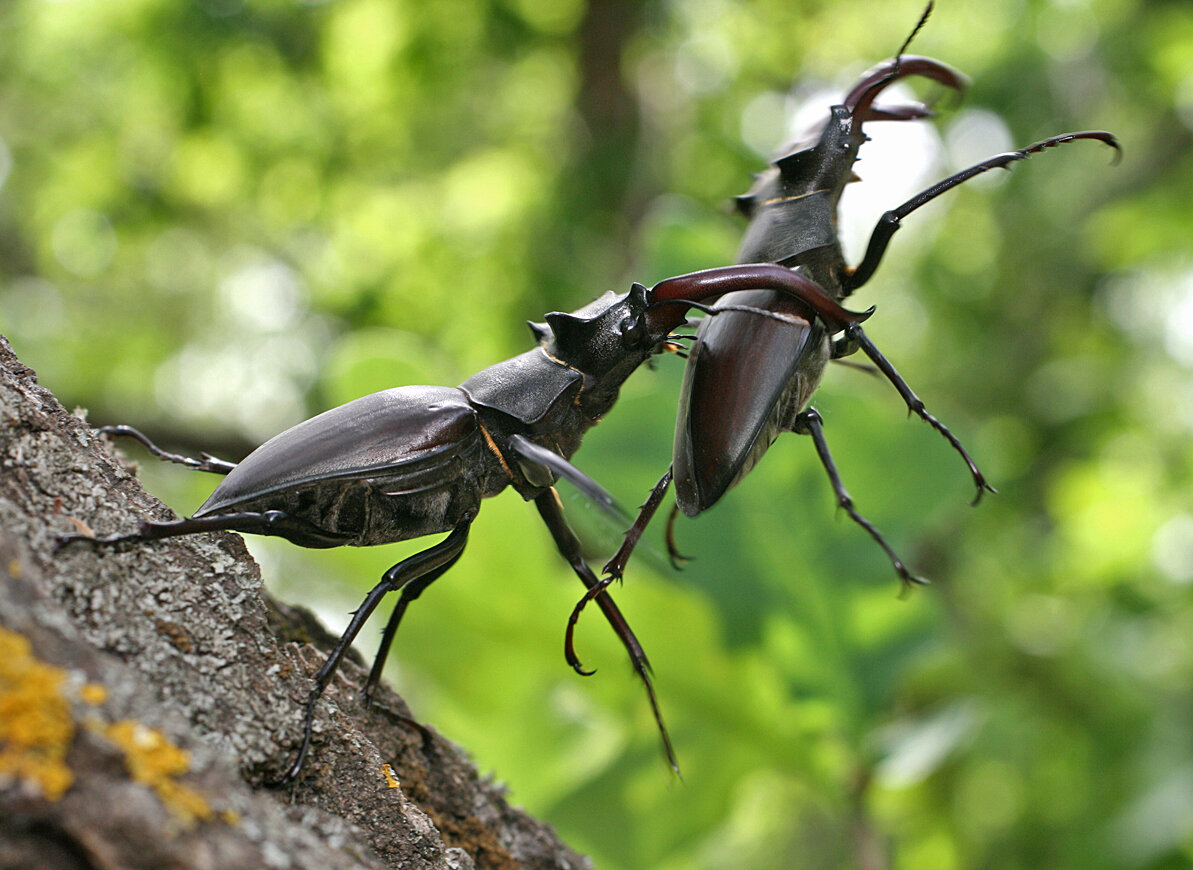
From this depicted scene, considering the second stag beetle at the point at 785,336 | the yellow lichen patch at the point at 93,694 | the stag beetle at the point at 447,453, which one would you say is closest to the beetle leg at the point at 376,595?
the stag beetle at the point at 447,453

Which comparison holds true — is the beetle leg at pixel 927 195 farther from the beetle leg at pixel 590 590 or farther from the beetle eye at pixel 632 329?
the beetle leg at pixel 590 590

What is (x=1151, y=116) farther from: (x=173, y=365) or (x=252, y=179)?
(x=173, y=365)

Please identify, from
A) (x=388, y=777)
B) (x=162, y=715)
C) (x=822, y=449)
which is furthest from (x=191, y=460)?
(x=822, y=449)

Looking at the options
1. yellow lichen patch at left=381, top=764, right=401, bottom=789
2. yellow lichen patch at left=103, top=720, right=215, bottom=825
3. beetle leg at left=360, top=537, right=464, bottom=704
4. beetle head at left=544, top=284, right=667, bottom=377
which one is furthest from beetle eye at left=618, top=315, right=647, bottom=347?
yellow lichen patch at left=103, top=720, right=215, bottom=825

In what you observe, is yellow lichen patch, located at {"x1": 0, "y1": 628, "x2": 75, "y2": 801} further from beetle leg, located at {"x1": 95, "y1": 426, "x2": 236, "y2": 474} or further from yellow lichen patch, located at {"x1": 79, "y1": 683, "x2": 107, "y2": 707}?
beetle leg, located at {"x1": 95, "y1": 426, "x2": 236, "y2": 474}

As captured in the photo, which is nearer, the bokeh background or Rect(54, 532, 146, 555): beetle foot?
Rect(54, 532, 146, 555): beetle foot
